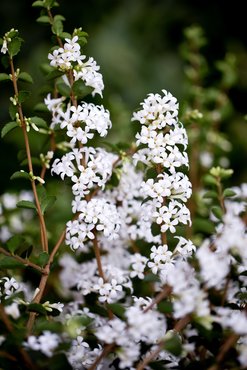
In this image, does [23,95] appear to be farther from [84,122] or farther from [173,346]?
[173,346]

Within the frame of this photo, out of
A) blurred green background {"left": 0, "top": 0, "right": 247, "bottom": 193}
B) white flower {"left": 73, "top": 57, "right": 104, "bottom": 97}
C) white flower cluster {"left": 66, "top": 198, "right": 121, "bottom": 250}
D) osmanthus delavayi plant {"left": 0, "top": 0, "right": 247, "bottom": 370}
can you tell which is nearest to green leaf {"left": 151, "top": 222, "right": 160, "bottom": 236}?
osmanthus delavayi plant {"left": 0, "top": 0, "right": 247, "bottom": 370}

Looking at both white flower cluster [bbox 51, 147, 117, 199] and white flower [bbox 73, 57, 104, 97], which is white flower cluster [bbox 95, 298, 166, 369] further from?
white flower [bbox 73, 57, 104, 97]

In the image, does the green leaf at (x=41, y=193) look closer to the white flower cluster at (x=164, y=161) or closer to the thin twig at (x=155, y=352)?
the white flower cluster at (x=164, y=161)

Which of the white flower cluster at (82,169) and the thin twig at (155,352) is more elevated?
the white flower cluster at (82,169)

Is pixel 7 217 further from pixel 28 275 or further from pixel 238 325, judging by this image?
pixel 238 325

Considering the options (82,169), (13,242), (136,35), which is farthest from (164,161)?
(136,35)

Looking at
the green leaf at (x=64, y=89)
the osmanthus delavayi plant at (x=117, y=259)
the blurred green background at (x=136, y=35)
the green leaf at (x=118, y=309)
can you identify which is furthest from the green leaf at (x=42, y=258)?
the blurred green background at (x=136, y=35)
